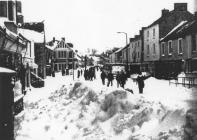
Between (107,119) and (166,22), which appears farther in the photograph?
(166,22)

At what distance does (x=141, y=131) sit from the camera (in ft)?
31.4

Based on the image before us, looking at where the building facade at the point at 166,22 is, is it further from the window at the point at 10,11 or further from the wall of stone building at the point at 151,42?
the window at the point at 10,11

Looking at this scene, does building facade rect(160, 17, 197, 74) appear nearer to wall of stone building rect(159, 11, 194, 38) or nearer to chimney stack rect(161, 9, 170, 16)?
wall of stone building rect(159, 11, 194, 38)

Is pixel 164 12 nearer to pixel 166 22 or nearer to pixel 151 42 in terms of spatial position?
pixel 166 22

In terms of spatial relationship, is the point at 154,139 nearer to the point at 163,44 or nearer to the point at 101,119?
the point at 101,119

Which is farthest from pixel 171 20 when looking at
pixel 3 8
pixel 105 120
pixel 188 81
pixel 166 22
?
pixel 105 120

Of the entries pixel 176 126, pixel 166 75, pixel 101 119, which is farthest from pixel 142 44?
pixel 176 126

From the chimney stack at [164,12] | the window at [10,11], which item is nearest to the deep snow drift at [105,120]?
the window at [10,11]

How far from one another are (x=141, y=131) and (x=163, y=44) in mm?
35946

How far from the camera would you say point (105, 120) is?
1259cm

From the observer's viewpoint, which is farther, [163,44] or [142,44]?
[142,44]

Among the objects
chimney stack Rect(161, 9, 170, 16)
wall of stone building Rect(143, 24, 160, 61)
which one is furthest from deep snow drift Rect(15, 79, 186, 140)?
chimney stack Rect(161, 9, 170, 16)

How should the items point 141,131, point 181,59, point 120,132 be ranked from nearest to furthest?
point 141,131, point 120,132, point 181,59

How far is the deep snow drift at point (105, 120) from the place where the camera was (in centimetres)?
906
